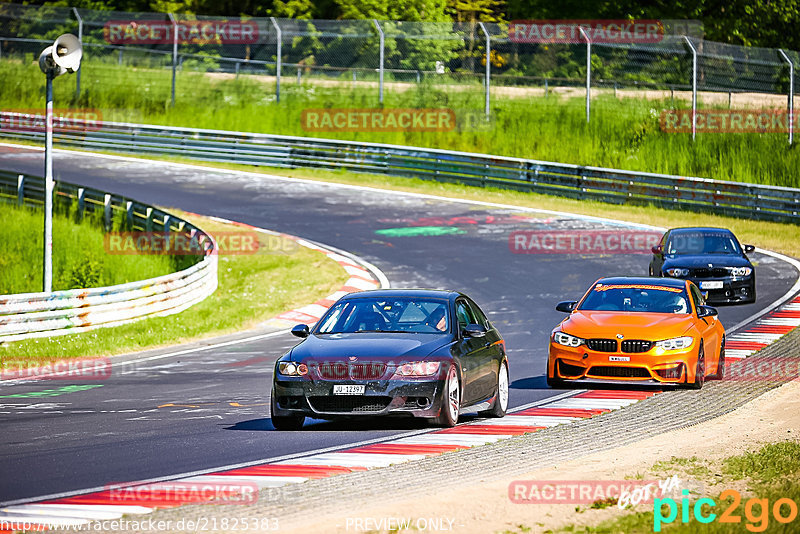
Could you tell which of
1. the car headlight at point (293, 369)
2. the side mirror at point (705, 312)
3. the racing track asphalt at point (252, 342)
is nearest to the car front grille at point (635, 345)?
the racing track asphalt at point (252, 342)

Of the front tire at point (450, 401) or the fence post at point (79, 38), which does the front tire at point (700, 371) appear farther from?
the fence post at point (79, 38)

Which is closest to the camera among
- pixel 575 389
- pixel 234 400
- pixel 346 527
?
pixel 346 527

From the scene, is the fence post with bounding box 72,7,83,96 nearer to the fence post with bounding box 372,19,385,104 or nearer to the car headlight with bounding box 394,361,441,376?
the fence post with bounding box 372,19,385,104

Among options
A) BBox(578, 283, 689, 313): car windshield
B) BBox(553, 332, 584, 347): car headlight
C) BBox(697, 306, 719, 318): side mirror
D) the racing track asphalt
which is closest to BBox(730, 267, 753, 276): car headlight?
the racing track asphalt

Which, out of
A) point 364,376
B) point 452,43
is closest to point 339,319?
point 364,376

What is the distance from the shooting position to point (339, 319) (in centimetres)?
1303

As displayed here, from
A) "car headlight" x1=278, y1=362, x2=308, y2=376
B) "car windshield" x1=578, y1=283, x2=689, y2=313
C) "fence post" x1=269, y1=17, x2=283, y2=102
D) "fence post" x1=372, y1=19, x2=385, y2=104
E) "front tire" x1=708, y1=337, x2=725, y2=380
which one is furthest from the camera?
"fence post" x1=269, y1=17, x2=283, y2=102

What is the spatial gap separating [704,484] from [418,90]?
1456 inches

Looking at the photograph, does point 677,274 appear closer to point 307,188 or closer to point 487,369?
point 487,369

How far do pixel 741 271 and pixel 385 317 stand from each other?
40.1 feet

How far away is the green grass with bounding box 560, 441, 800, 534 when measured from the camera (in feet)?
26.0

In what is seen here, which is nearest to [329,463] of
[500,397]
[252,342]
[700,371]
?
[500,397]

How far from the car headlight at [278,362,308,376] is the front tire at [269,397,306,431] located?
30cm

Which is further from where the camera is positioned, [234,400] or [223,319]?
[223,319]
